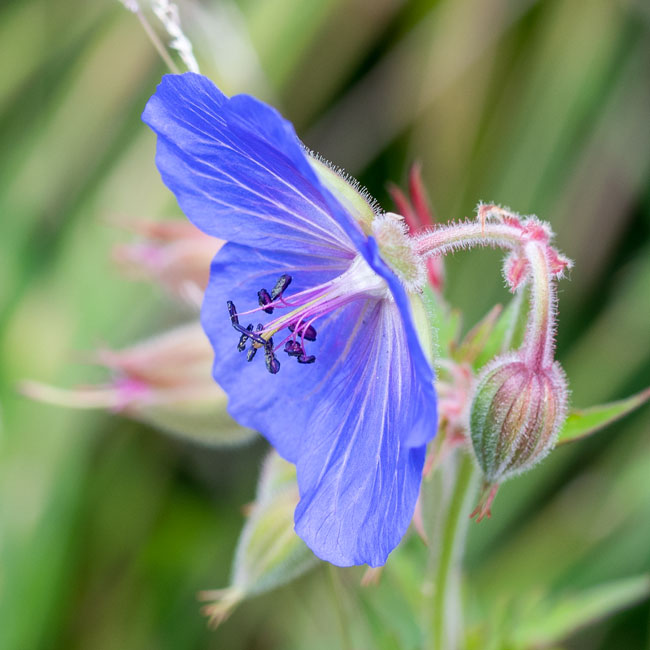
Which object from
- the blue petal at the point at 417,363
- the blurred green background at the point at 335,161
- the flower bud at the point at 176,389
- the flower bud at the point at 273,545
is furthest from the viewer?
the blurred green background at the point at 335,161

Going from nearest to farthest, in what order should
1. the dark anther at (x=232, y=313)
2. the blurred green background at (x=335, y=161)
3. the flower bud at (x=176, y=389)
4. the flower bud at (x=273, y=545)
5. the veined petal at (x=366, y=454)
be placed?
the veined petal at (x=366, y=454), the dark anther at (x=232, y=313), the flower bud at (x=273, y=545), the flower bud at (x=176, y=389), the blurred green background at (x=335, y=161)

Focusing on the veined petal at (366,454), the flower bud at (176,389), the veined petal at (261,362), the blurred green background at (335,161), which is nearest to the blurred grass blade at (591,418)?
the veined petal at (366,454)

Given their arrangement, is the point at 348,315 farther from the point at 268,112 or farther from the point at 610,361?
the point at 610,361

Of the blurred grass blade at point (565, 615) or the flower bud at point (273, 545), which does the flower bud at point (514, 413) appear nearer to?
the flower bud at point (273, 545)

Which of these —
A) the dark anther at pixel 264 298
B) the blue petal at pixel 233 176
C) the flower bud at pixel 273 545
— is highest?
the blue petal at pixel 233 176

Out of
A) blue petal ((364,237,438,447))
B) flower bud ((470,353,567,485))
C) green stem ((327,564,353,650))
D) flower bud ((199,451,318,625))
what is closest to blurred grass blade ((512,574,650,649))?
green stem ((327,564,353,650))

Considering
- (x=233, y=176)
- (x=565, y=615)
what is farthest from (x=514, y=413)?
(x=565, y=615)

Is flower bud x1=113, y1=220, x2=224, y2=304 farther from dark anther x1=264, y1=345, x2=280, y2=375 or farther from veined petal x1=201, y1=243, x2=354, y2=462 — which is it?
dark anther x1=264, y1=345, x2=280, y2=375

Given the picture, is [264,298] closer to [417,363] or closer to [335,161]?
[417,363]
